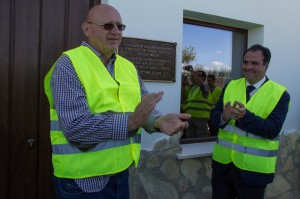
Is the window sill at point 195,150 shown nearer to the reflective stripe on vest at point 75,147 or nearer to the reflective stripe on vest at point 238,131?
the reflective stripe on vest at point 238,131

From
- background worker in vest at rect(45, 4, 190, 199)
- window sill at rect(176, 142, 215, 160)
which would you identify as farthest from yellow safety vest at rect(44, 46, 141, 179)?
window sill at rect(176, 142, 215, 160)

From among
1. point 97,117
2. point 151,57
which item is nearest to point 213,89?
point 151,57

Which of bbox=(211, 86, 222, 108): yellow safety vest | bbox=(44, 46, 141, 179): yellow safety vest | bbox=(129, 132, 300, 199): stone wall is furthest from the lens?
bbox=(211, 86, 222, 108): yellow safety vest

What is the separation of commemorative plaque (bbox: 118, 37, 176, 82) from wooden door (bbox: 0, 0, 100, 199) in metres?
0.56

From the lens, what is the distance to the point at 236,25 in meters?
4.71

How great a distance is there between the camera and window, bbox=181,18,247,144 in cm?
437

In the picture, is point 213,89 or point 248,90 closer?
point 248,90

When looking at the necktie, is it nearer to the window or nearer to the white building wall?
the white building wall

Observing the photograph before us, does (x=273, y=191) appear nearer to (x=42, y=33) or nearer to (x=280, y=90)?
(x=280, y=90)

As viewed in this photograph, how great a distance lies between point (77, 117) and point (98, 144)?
248mm

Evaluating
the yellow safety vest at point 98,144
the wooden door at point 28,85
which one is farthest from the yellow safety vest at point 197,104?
the yellow safety vest at point 98,144

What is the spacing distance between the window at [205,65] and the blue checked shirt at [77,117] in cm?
240

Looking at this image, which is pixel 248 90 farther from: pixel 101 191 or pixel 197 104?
pixel 101 191

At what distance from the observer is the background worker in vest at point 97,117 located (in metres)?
1.80
